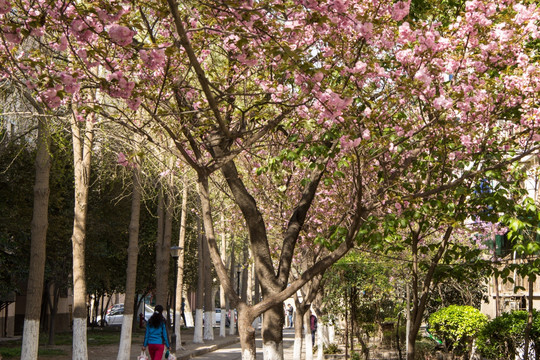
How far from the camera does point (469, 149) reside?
32.6ft

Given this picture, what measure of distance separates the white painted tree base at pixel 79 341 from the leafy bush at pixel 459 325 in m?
8.12

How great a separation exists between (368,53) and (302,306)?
10802 millimetres

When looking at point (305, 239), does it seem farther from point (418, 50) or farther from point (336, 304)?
point (418, 50)

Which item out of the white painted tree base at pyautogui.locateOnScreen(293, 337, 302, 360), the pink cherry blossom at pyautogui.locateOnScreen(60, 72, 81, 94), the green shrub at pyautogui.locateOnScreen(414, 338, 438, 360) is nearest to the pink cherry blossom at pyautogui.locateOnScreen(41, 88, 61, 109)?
the pink cherry blossom at pyautogui.locateOnScreen(60, 72, 81, 94)

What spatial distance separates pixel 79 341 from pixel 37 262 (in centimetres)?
254

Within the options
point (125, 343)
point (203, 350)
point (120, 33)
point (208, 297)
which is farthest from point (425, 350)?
point (120, 33)

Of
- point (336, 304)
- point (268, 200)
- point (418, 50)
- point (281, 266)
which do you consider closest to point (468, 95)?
point (418, 50)

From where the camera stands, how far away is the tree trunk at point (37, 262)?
14.6 metres

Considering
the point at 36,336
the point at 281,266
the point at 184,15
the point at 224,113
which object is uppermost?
the point at 184,15

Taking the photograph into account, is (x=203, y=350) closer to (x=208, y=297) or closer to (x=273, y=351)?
(x=208, y=297)

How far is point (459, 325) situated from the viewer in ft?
56.0

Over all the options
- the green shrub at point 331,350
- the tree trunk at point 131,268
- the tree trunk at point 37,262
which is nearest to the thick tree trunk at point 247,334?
→ the tree trunk at point 37,262

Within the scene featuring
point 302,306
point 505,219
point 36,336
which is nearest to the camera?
point 505,219

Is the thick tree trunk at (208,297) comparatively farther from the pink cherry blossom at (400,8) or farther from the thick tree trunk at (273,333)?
the pink cherry blossom at (400,8)
